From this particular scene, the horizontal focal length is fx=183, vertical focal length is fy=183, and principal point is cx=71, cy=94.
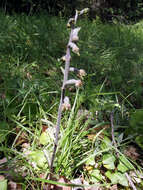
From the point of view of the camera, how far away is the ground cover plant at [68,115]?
1408mm

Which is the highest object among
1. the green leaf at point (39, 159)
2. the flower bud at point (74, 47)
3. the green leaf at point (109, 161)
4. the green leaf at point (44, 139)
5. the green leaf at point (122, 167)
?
the flower bud at point (74, 47)

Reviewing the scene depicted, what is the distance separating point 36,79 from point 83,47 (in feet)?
4.72

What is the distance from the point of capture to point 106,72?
116 inches

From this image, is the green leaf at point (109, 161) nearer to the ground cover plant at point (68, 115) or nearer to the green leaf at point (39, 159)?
the ground cover plant at point (68, 115)

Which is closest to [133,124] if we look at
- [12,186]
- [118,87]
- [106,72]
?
[118,87]

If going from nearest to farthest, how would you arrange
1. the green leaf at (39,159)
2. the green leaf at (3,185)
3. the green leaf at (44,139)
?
1. the green leaf at (3,185)
2. the green leaf at (39,159)
3. the green leaf at (44,139)

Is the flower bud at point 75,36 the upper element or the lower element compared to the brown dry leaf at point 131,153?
upper

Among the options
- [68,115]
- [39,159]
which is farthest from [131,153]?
[39,159]

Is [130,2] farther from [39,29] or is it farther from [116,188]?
[116,188]

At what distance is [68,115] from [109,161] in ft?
2.13

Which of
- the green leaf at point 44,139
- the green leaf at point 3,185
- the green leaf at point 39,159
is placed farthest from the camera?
the green leaf at point 44,139

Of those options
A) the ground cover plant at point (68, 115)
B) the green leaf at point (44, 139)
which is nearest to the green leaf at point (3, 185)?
the ground cover plant at point (68, 115)

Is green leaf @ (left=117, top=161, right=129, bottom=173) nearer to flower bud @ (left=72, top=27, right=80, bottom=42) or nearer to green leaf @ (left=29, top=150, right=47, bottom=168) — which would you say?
green leaf @ (left=29, top=150, right=47, bottom=168)

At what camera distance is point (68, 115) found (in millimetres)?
1936
